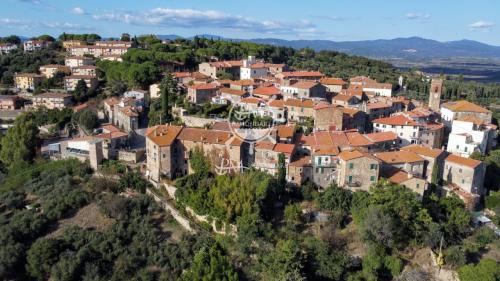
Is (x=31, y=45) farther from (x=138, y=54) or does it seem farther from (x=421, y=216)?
(x=421, y=216)

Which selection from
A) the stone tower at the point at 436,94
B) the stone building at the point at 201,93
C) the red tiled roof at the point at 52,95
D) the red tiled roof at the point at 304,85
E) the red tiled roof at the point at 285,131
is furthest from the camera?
the red tiled roof at the point at 52,95

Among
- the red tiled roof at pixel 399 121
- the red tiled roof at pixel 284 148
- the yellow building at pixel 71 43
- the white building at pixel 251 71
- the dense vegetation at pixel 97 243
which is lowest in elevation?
the dense vegetation at pixel 97 243

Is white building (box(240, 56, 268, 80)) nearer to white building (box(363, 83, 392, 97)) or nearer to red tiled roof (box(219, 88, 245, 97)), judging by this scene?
red tiled roof (box(219, 88, 245, 97))

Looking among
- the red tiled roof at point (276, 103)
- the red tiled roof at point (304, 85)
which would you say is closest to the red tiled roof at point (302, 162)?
the red tiled roof at point (276, 103)

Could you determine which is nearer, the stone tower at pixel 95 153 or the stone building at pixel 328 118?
the stone tower at pixel 95 153

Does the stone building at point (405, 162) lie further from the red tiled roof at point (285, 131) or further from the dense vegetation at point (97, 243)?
the dense vegetation at point (97, 243)

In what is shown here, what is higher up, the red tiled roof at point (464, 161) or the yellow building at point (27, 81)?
the yellow building at point (27, 81)

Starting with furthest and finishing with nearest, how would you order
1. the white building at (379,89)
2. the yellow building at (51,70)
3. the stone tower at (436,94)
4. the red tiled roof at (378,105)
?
the yellow building at (51,70), the white building at (379,89), the stone tower at (436,94), the red tiled roof at (378,105)
